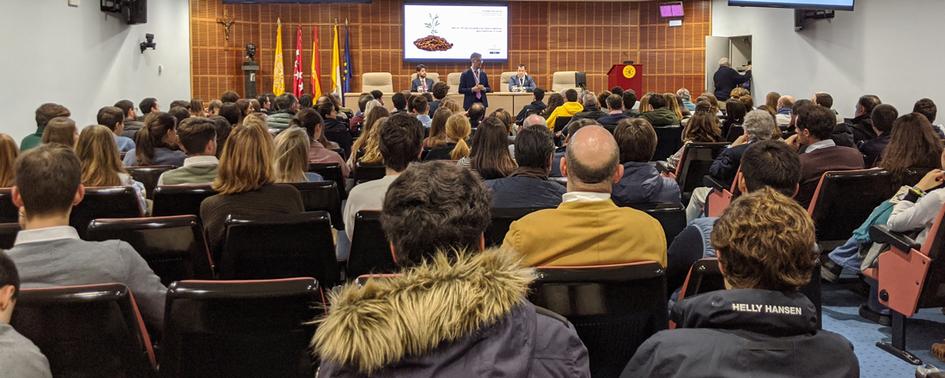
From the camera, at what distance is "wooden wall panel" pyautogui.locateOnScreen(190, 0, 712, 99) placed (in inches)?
659

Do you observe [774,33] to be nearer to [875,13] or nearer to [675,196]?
[875,13]

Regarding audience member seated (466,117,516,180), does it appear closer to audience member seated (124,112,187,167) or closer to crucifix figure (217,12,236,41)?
audience member seated (124,112,187,167)

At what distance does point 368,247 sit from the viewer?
3637mm

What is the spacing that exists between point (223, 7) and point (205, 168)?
478 inches

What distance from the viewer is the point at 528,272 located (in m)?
1.59

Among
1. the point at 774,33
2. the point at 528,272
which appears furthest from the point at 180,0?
the point at 528,272

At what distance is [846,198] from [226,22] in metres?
→ 13.3

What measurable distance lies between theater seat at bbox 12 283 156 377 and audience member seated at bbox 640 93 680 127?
23.7ft

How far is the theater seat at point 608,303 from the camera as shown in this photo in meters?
2.39

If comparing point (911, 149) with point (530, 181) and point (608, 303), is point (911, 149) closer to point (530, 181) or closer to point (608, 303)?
point (530, 181)

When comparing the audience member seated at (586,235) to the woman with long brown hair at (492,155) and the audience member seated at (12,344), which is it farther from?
the woman with long brown hair at (492,155)

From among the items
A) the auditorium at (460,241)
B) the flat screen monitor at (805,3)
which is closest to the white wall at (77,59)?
the auditorium at (460,241)

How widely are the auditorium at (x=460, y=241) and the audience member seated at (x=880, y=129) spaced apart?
1.0 inches

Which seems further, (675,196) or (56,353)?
(675,196)
